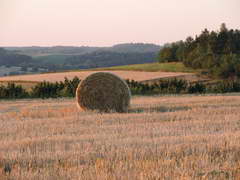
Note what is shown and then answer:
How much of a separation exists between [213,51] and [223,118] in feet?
144

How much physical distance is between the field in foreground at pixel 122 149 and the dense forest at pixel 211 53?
34.4 metres

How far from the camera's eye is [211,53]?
53969mm

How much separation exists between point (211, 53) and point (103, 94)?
38.6 m

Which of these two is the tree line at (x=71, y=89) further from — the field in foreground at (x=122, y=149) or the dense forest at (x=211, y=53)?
the dense forest at (x=211, y=53)

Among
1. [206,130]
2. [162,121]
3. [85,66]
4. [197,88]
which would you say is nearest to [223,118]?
[162,121]

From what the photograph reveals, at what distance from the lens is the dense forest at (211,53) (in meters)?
46.9

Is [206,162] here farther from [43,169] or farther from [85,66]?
[85,66]

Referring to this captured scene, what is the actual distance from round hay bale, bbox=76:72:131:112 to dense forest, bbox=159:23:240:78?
3032 centimetres

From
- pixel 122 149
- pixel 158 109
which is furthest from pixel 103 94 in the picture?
pixel 122 149

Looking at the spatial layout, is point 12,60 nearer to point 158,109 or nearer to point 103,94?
point 103,94

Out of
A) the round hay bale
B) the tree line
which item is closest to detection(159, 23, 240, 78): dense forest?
the tree line

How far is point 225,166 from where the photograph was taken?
A: 6941 millimetres

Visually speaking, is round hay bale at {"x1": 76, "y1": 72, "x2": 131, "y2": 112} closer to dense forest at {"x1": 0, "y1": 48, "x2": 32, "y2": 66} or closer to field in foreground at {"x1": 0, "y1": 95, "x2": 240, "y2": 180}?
field in foreground at {"x1": 0, "y1": 95, "x2": 240, "y2": 180}

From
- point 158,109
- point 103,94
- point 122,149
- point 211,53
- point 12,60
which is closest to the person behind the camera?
point 122,149
